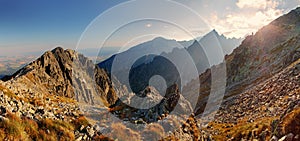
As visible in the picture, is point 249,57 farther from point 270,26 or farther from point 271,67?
point 271,67

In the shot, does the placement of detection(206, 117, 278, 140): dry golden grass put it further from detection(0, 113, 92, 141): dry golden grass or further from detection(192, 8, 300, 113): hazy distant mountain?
detection(192, 8, 300, 113): hazy distant mountain

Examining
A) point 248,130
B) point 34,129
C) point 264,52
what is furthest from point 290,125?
point 264,52

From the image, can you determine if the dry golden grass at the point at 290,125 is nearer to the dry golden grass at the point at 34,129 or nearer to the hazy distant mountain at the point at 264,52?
the dry golden grass at the point at 34,129

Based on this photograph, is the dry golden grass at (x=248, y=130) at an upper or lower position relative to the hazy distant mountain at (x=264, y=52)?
lower

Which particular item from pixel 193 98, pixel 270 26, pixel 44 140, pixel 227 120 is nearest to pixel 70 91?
pixel 193 98

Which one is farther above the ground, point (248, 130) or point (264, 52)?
point (264, 52)

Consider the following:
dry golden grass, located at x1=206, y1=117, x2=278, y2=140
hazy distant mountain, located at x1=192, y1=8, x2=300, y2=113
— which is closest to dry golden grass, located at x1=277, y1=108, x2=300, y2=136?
dry golden grass, located at x1=206, y1=117, x2=278, y2=140

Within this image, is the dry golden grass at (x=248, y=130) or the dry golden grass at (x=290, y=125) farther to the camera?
the dry golden grass at (x=248, y=130)

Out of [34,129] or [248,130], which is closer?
[34,129]

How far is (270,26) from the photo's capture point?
146 metres

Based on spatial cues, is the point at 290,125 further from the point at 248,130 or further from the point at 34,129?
the point at 248,130

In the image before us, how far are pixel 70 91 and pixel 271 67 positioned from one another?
15177cm

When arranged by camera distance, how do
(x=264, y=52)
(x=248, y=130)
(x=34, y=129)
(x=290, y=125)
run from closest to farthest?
(x=34, y=129) < (x=290, y=125) < (x=248, y=130) < (x=264, y=52)

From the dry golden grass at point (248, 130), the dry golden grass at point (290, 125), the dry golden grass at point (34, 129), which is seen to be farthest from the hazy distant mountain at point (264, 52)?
the dry golden grass at point (34, 129)
